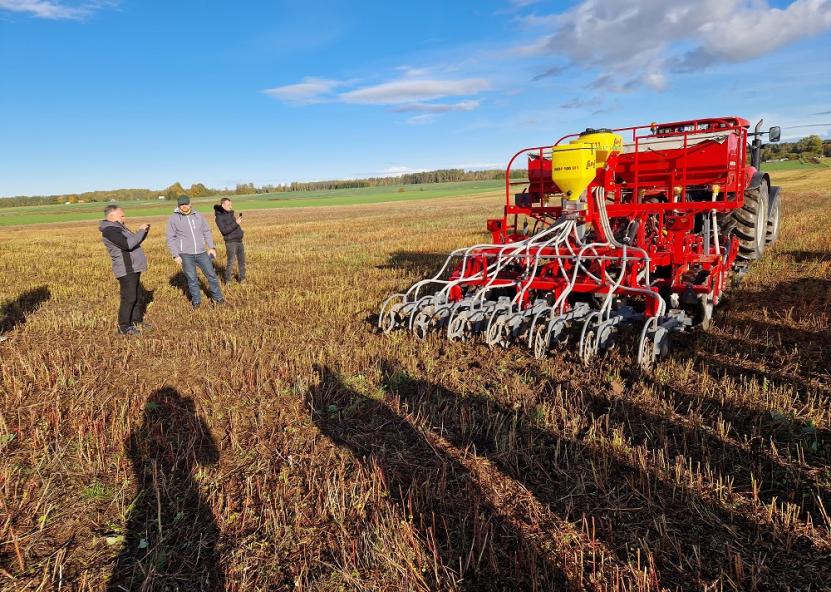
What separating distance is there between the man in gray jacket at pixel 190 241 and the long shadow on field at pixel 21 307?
7.45 feet

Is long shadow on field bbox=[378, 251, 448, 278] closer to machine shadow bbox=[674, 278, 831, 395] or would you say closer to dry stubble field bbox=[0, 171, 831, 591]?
dry stubble field bbox=[0, 171, 831, 591]

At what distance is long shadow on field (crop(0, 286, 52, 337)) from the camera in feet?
23.6

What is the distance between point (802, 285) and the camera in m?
6.90

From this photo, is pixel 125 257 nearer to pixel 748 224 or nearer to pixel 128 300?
pixel 128 300

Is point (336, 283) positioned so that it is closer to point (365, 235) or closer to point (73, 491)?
point (73, 491)

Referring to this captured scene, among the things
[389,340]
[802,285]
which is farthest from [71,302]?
[802,285]

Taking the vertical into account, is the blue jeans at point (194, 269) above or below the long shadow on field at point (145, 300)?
above

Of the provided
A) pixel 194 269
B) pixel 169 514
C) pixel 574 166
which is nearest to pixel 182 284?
pixel 194 269

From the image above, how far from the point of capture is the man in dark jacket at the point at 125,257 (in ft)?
19.8

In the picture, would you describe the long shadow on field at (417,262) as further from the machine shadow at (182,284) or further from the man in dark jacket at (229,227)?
the machine shadow at (182,284)

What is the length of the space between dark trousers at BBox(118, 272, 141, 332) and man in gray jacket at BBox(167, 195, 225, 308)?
0.87 meters

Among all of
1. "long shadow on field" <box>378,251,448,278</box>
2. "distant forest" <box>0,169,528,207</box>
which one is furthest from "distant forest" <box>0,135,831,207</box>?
"long shadow on field" <box>378,251,448,278</box>

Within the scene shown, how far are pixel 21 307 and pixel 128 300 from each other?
331 centimetres

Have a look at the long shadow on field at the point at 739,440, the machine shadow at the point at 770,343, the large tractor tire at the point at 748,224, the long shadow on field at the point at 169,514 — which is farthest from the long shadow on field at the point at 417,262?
the long shadow on field at the point at 169,514
